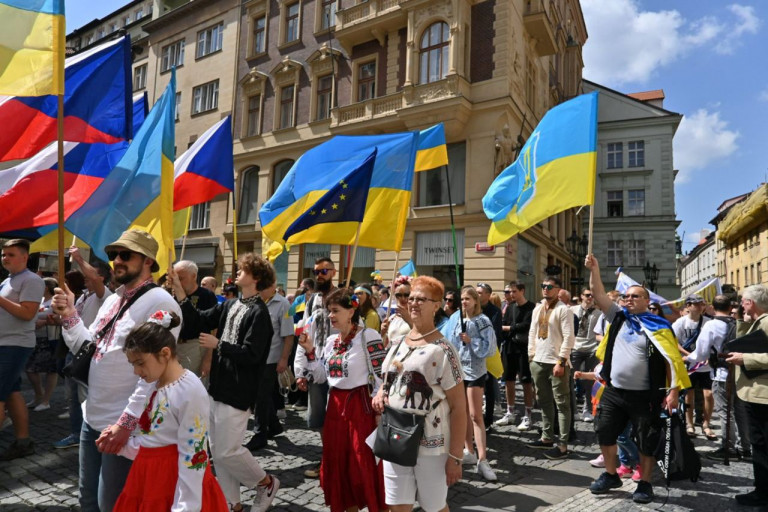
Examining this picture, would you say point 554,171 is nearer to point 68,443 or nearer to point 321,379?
point 321,379

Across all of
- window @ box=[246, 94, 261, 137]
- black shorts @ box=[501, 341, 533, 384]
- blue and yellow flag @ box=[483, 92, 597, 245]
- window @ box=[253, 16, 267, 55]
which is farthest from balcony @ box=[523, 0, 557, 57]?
blue and yellow flag @ box=[483, 92, 597, 245]

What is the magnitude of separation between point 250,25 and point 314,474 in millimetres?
24398

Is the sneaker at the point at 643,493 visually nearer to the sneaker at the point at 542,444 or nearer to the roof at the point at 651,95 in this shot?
the sneaker at the point at 542,444

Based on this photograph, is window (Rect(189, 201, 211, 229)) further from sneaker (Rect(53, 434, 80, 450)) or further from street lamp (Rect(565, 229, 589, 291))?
sneaker (Rect(53, 434, 80, 450))

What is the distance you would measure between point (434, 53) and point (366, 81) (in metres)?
3.40

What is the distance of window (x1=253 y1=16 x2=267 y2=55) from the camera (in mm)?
23406

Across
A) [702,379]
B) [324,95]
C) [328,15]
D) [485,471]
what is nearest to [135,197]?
[485,471]

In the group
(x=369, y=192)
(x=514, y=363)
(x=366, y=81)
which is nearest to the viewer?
(x=369, y=192)

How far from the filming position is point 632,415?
4.46 meters

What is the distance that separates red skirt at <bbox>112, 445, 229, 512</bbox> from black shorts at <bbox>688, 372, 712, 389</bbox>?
7.48 m

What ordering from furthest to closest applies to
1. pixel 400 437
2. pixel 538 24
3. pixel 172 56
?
pixel 172 56 < pixel 538 24 < pixel 400 437

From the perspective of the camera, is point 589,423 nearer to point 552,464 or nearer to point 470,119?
point 552,464

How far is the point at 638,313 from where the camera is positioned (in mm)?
4508

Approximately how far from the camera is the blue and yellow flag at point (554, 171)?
476 centimetres
